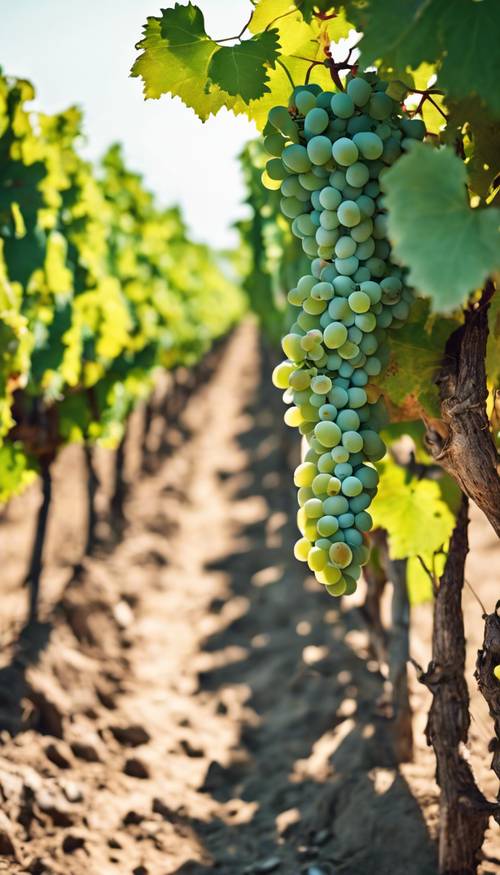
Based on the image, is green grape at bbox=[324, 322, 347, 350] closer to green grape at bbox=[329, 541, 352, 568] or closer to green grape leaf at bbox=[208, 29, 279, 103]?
green grape at bbox=[329, 541, 352, 568]

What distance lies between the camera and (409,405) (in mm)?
2480

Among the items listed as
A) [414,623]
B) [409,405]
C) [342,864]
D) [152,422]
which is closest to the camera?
[409,405]

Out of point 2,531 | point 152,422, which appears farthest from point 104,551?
point 152,422

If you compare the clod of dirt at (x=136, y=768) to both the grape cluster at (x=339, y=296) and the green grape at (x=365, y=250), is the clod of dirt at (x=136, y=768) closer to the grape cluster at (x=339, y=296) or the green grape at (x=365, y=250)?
the grape cluster at (x=339, y=296)

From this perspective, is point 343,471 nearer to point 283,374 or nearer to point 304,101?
point 283,374

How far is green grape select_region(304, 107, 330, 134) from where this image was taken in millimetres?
1993

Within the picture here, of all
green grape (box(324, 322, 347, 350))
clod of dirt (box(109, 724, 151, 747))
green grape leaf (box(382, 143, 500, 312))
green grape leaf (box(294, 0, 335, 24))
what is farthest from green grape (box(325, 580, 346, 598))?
clod of dirt (box(109, 724, 151, 747))

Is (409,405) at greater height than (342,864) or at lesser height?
greater

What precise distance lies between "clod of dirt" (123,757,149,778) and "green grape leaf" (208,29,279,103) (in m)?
3.26

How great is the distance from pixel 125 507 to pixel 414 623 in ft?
14.5

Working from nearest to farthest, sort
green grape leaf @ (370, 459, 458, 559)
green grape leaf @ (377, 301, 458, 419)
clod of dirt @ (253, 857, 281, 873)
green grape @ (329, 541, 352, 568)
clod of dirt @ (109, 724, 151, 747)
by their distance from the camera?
green grape @ (329, 541, 352, 568) < green grape leaf @ (377, 301, 458, 419) < green grape leaf @ (370, 459, 458, 559) < clod of dirt @ (253, 857, 281, 873) < clod of dirt @ (109, 724, 151, 747)

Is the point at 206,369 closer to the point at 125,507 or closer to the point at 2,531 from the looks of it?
the point at 125,507

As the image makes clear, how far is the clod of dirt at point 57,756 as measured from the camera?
3914mm

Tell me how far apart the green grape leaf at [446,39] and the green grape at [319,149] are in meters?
0.25
